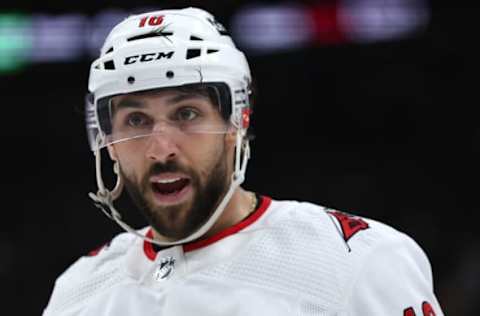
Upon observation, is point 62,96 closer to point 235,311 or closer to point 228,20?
point 228,20

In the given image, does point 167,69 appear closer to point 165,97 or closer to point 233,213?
point 165,97

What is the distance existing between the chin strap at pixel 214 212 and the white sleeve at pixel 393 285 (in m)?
0.31

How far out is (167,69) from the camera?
67.0 inches

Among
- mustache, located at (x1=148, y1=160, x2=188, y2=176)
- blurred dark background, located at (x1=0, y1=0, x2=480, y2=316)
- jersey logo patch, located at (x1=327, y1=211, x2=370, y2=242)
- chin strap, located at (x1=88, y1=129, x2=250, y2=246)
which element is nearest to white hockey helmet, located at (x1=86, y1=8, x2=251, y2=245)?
chin strap, located at (x1=88, y1=129, x2=250, y2=246)

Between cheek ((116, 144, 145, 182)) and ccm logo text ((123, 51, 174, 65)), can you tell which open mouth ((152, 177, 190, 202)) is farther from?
ccm logo text ((123, 51, 174, 65))

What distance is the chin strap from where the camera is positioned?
1.72 m

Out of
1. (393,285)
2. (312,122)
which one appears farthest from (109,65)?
(312,122)

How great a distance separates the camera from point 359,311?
5.17ft

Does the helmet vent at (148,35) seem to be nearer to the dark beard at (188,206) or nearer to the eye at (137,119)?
the eye at (137,119)

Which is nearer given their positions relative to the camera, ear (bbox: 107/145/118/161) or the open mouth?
the open mouth

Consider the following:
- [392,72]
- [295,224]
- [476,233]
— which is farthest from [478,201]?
[295,224]

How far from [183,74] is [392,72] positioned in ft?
14.6

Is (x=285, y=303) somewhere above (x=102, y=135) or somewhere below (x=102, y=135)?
below

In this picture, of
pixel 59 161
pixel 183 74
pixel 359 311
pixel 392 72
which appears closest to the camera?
pixel 359 311
